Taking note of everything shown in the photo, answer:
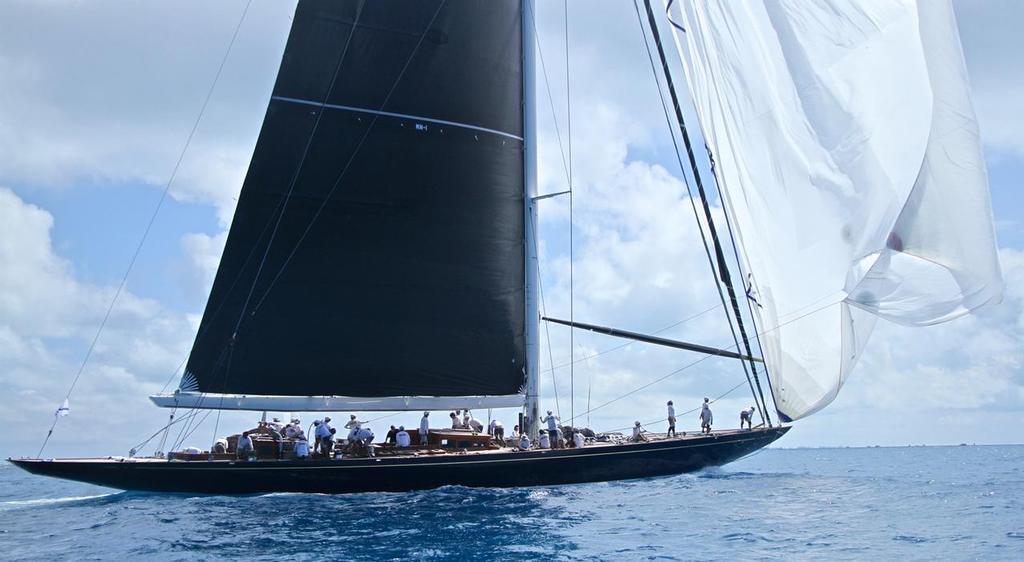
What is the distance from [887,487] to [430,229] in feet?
55.9

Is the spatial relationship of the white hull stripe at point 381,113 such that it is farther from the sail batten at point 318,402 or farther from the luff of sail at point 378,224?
the sail batten at point 318,402

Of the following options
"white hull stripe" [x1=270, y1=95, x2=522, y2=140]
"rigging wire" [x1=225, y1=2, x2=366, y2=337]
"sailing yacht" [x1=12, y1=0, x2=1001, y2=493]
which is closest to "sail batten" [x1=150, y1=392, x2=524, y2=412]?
"sailing yacht" [x1=12, y1=0, x2=1001, y2=493]

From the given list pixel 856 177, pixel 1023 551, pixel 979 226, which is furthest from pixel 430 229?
pixel 1023 551

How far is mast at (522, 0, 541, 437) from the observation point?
26906mm

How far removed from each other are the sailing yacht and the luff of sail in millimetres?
59

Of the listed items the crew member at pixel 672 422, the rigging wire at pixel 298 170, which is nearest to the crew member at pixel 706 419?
the crew member at pixel 672 422

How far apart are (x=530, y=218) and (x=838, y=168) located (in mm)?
9773

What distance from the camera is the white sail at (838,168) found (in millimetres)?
18859

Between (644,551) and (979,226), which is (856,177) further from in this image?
(644,551)

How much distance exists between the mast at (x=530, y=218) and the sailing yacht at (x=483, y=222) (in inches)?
2.8

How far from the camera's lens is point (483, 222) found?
26.7 m

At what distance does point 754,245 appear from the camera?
24.4 metres

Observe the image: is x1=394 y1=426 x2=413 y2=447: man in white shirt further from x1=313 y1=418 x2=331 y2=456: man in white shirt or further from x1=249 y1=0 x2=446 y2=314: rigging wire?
x1=249 y1=0 x2=446 y2=314: rigging wire

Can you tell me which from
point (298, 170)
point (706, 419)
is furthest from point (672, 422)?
point (298, 170)
